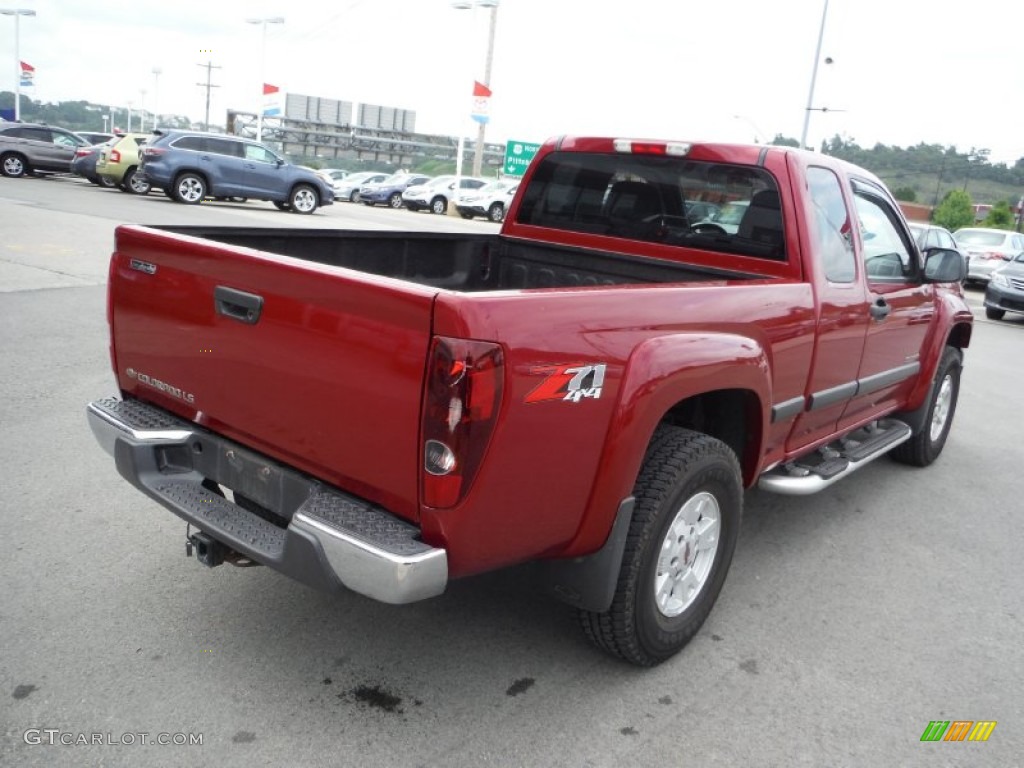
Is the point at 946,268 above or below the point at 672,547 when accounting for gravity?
above

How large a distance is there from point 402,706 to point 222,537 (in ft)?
2.60

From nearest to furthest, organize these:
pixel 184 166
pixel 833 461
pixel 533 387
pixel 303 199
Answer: pixel 533 387, pixel 833 461, pixel 184 166, pixel 303 199

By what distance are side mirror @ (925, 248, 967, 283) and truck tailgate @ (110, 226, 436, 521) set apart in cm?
351

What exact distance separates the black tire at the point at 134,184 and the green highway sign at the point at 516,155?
17.2 m

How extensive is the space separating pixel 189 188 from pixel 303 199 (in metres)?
2.99

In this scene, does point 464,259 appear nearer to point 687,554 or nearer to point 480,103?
point 687,554

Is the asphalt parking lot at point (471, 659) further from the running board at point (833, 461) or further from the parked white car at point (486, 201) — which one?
the parked white car at point (486, 201)

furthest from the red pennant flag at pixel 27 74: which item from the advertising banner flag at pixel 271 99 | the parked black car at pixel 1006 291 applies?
the parked black car at pixel 1006 291

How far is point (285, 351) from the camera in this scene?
2.56 metres

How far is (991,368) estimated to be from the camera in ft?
33.8

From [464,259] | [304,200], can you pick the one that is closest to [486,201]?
[304,200]

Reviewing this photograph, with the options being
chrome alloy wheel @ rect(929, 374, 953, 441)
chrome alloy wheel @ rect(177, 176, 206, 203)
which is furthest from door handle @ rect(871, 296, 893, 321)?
chrome alloy wheel @ rect(177, 176, 206, 203)

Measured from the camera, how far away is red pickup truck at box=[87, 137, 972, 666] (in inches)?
91.0

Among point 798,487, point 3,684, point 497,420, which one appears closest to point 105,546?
point 3,684
